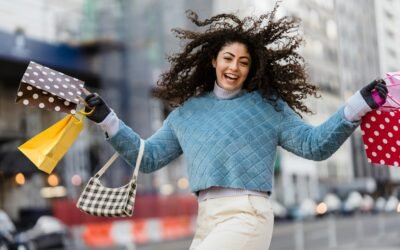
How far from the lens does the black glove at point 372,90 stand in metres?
3.24

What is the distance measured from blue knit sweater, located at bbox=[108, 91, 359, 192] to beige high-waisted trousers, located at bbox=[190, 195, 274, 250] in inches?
2.6

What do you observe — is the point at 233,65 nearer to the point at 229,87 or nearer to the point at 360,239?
the point at 229,87

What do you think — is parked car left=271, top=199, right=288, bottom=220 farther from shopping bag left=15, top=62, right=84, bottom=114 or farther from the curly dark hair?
shopping bag left=15, top=62, right=84, bottom=114

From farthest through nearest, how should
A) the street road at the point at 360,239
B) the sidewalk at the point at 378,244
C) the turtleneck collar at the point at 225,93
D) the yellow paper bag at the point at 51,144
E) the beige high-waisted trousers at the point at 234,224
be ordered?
the street road at the point at 360,239 < the sidewalk at the point at 378,244 < the turtleneck collar at the point at 225,93 < the yellow paper bag at the point at 51,144 < the beige high-waisted trousers at the point at 234,224

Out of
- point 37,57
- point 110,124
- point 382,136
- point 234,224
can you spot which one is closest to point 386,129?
point 382,136

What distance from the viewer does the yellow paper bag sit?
3449mm

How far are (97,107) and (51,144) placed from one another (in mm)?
241

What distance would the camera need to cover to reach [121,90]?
1066 inches

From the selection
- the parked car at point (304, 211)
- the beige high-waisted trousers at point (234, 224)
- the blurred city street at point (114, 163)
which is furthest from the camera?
the parked car at point (304, 211)

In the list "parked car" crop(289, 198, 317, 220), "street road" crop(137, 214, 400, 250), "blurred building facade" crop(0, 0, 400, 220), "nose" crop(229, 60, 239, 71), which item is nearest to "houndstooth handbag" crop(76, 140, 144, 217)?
"nose" crop(229, 60, 239, 71)

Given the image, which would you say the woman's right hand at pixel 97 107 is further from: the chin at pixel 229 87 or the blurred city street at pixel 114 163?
the blurred city street at pixel 114 163

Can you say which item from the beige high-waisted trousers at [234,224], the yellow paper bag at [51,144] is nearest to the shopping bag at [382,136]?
the beige high-waisted trousers at [234,224]

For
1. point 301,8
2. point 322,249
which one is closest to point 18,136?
point 322,249

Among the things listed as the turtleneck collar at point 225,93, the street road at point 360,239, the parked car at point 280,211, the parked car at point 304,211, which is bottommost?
the parked car at point 304,211
